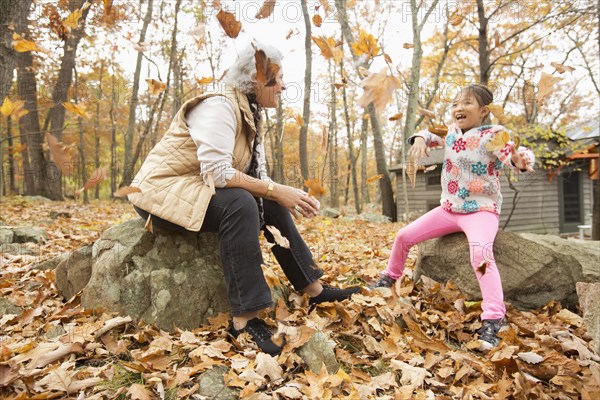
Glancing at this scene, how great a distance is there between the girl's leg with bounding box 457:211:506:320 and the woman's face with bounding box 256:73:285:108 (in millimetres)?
1581

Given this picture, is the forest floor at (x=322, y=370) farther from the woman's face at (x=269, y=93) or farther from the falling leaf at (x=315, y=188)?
the woman's face at (x=269, y=93)

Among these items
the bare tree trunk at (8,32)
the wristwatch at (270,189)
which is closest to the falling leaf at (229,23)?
the wristwatch at (270,189)

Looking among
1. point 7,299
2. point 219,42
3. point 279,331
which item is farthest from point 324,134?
point 219,42

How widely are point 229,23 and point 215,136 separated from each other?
61 cm

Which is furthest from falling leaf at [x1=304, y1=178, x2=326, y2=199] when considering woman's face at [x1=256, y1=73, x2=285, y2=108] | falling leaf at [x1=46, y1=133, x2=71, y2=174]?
falling leaf at [x1=46, y1=133, x2=71, y2=174]

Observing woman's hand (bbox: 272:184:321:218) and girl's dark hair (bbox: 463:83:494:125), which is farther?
girl's dark hair (bbox: 463:83:494:125)

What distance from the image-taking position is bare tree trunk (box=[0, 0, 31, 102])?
12.8 feet

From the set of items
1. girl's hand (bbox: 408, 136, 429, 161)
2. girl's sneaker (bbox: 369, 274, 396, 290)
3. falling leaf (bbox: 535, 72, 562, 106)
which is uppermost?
falling leaf (bbox: 535, 72, 562, 106)

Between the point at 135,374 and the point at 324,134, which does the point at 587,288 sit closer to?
the point at 324,134

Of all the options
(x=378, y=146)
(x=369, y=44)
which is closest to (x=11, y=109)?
(x=369, y=44)

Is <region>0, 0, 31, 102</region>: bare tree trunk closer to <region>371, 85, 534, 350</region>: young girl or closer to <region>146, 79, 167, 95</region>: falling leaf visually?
<region>146, 79, 167, 95</region>: falling leaf

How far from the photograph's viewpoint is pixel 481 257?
2529 millimetres

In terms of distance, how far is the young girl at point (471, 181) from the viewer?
2.57 m

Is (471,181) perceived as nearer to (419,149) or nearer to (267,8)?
(419,149)
